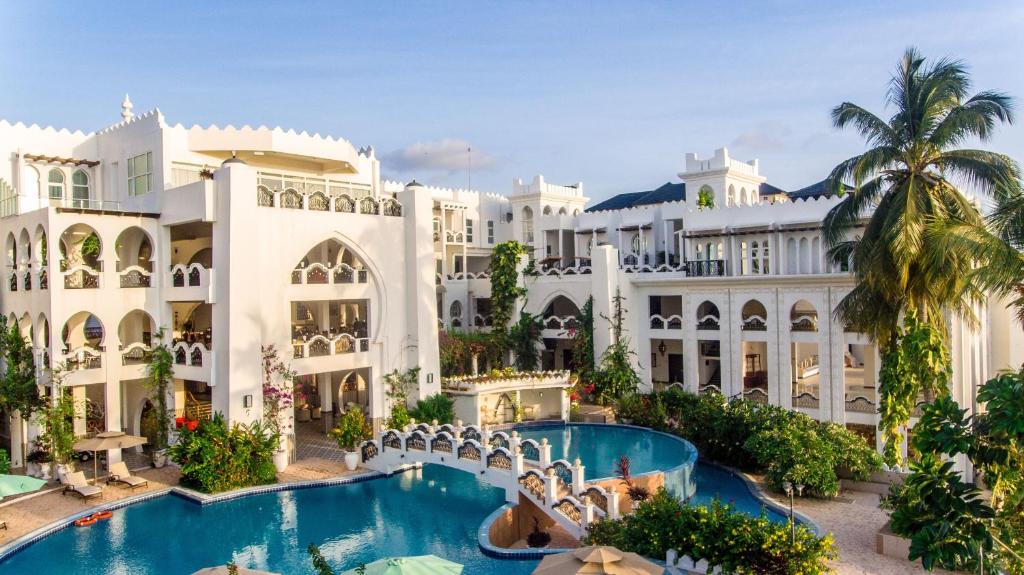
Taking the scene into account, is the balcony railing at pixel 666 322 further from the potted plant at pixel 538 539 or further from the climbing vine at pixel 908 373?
the potted plant at pixel 538 539

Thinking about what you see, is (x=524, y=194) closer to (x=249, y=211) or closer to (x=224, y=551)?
(x=249, y=211)

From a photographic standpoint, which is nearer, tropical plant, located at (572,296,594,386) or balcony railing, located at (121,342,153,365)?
balcony railing, located at (121,342,153,365)

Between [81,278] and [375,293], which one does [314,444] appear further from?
[81,278]

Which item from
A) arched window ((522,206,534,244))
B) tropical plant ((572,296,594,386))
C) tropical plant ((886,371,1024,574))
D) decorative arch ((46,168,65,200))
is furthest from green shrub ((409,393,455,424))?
arched window ((522,206,534,244))

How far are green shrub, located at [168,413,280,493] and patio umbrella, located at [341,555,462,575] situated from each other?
950 cm

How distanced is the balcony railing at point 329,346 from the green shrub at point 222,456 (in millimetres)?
2810

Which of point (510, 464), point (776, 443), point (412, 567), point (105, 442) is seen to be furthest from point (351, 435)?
point (776, 443)

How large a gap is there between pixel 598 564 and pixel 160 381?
15.4 m

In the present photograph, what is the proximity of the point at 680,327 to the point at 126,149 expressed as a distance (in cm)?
2018

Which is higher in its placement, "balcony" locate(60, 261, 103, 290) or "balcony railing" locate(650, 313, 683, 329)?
"balcony" locate(60, 261, 103, 290)

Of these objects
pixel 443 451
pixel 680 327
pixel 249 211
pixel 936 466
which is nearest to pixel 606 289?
pixel 680 327

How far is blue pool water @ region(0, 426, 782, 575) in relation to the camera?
14859 millimetres

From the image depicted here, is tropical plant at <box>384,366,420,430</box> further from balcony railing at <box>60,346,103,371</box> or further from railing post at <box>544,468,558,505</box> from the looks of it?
Result: balcony railing at <box>60,346,103,371</box>

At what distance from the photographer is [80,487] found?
61.6 feet
